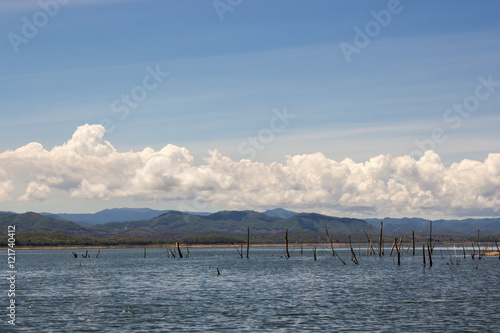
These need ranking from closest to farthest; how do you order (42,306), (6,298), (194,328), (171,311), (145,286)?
(194,328) < (171,311) < (42,306) < (6,298) < (145,286)

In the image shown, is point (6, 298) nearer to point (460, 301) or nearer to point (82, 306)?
point (82, 306)

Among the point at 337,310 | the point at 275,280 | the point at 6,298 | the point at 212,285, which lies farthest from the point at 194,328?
the point at 275,280

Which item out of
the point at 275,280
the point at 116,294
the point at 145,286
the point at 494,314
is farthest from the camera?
the point at 275,280

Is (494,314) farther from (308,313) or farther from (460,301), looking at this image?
(308,313)

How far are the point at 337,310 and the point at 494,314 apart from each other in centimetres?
1196

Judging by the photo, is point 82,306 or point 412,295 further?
point 412,295

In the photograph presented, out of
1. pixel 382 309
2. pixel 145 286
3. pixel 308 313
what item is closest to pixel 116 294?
pixel 145 286

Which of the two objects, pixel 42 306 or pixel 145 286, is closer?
pixel 42 306

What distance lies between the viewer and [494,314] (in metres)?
42.5

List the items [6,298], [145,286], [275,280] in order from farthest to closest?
1. [275,280]
2. [145,286]
3. [6,298]

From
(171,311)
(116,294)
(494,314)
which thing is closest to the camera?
(494,314)

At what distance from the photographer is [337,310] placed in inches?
1780

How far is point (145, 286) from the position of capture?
226ft

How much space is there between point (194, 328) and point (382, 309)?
56.0ft
